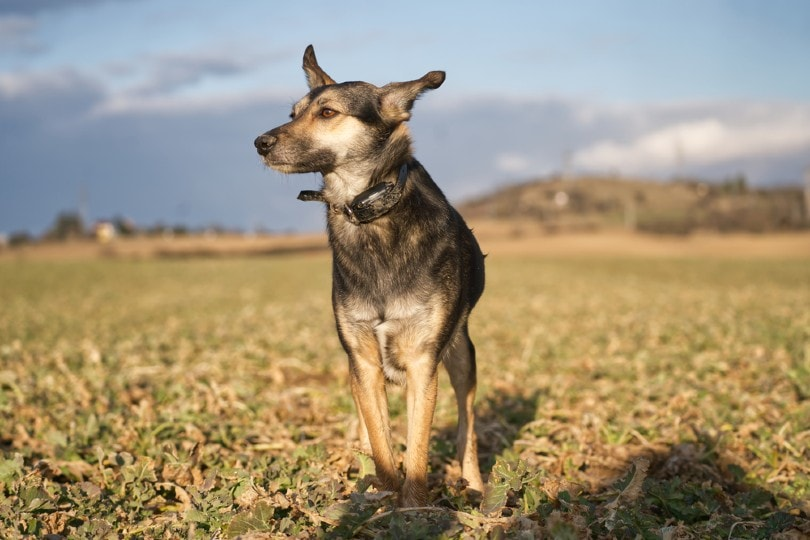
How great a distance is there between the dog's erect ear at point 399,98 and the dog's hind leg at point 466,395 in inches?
67.6

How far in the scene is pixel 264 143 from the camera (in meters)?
5.23

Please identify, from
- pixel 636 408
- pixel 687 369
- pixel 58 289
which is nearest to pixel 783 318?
pixel 687 369

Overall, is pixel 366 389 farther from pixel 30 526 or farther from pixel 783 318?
pixel 783 318

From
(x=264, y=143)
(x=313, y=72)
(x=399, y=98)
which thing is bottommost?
(x=264, y=143)

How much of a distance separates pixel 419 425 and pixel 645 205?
11851cm

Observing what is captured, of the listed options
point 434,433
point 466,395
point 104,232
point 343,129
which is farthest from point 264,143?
point 104,232

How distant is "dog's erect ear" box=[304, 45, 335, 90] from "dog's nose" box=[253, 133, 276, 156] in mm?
950

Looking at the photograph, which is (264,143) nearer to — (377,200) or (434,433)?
(377,200)

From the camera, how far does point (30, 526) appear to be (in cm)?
506

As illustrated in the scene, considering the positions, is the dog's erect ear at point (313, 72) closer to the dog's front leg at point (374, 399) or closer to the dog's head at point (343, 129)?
the dog's head at point (343, 129)

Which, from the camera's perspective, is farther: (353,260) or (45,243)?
(45,243)

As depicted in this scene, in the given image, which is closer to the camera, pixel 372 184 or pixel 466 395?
pixel 372 184

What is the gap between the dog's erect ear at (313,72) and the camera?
6094 millimetres

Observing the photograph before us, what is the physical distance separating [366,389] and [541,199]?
416 feet
